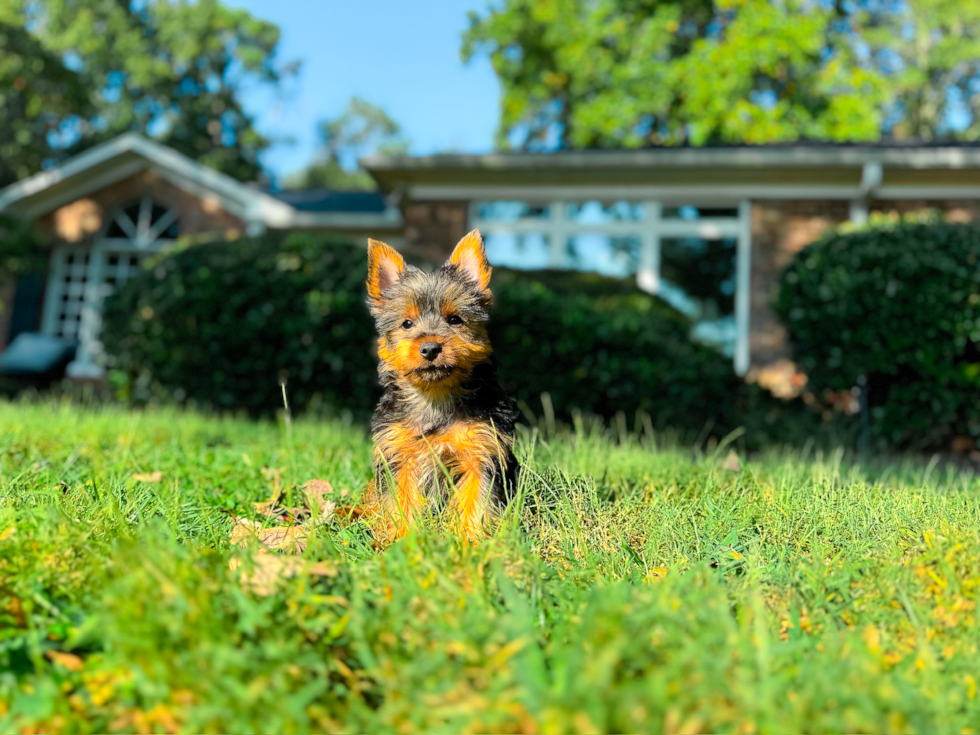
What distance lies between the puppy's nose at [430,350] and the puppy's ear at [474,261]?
47cm

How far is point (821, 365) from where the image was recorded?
9469 millimetres

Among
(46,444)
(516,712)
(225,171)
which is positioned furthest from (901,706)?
(225,171)

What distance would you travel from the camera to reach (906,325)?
8648 mm

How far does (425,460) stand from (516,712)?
63.7 inches

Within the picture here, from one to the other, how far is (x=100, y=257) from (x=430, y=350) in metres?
17.2

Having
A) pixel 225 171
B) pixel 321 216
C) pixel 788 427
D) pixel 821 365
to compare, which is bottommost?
pixel 788 427

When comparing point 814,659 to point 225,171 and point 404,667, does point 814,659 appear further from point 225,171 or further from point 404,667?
point 225,171

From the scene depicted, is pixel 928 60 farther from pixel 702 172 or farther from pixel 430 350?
pixel 430 350

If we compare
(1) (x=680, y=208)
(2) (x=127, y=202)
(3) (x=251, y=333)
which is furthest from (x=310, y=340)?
(2) (x=127, y=202)

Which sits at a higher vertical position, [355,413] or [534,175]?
[534,175]

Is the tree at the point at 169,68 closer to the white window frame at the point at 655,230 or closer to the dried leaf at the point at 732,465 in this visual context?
the white window frame at the point at 655,230

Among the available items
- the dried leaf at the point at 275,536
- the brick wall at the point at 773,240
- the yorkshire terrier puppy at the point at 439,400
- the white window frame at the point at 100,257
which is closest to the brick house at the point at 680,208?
the brick wall at the point at 773,240

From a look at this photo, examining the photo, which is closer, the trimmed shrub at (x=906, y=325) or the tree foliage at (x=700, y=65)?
the trimmed shrub at (x=906, y=325)

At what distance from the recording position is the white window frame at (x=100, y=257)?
1689 centimetres
